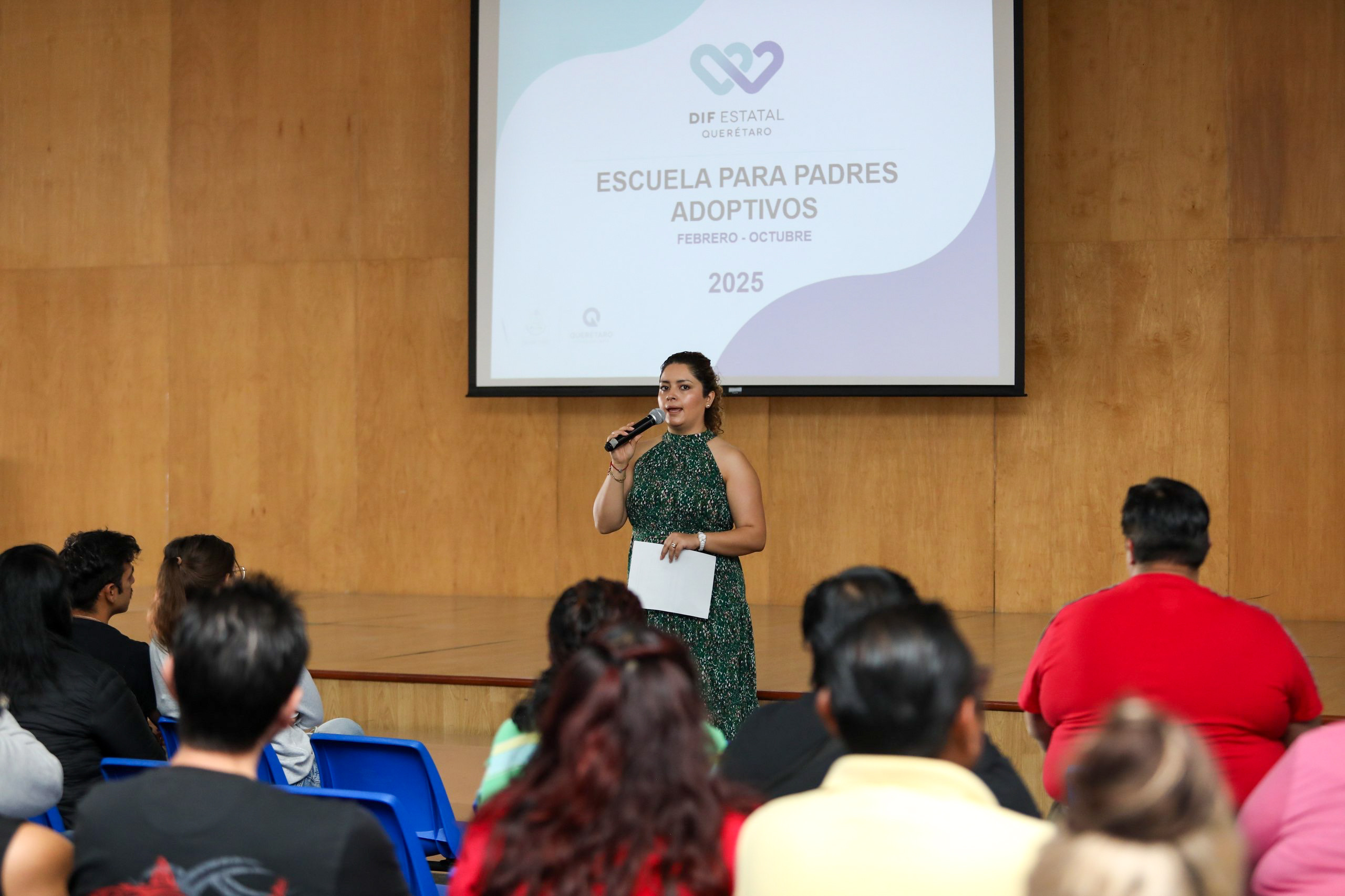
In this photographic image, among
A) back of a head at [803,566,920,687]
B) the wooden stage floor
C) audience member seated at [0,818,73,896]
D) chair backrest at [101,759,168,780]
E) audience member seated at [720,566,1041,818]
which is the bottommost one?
the wooden stage floor

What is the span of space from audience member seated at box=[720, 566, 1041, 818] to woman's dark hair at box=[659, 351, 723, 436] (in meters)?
1.62

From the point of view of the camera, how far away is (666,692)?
1.23 metres

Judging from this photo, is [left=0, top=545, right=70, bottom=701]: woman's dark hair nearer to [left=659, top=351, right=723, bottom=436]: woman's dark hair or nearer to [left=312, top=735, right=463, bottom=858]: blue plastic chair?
[left=312, top=735, right=463, bottom=858]: blue plastic chair

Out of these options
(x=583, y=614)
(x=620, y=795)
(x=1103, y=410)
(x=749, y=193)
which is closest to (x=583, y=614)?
(x=583, y=614)

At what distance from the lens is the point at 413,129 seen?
21.2ft

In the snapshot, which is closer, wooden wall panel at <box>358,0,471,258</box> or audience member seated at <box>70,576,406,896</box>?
audience member seated at <box>70,576,406,896</box>

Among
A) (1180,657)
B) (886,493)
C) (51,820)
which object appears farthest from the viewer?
(886,493)

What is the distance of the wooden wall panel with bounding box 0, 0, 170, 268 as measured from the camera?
268 inches

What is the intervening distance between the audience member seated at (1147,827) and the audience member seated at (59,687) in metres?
1.87

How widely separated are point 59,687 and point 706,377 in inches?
68.3

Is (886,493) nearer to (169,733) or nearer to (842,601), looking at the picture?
(169,733)

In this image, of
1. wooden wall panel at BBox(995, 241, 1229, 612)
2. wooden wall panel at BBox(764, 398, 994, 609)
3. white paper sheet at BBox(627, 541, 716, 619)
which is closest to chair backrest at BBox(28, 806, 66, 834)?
white paper sheet at BBox(627, 541, 716, 619)

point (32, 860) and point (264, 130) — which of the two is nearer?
point (32, 860)

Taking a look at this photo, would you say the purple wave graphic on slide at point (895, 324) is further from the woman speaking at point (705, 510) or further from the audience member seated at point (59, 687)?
the audience member seated at point (59, 687)
